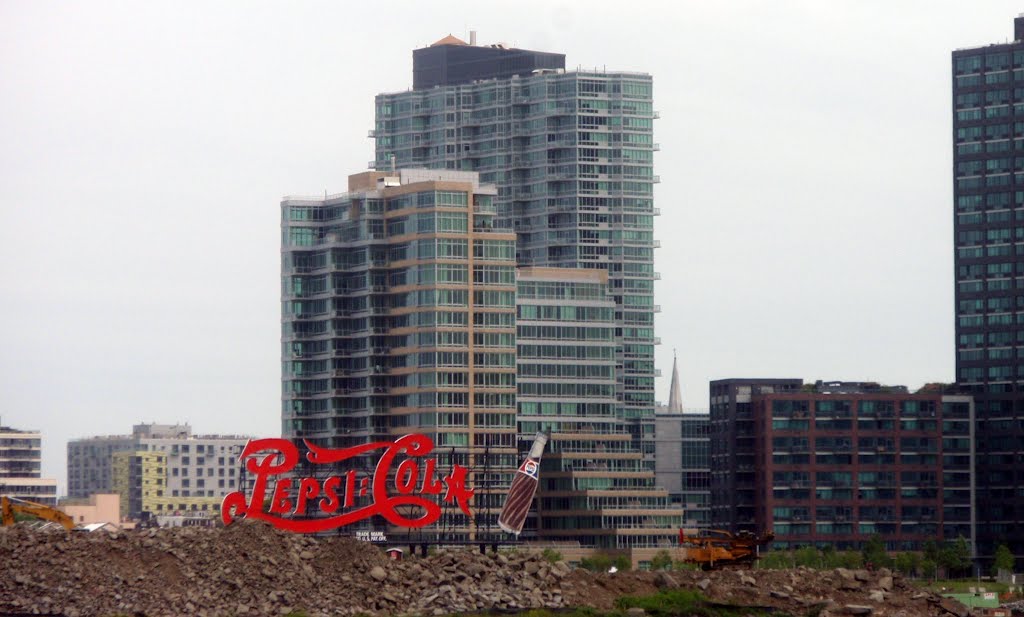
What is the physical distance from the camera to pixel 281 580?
15688 cm

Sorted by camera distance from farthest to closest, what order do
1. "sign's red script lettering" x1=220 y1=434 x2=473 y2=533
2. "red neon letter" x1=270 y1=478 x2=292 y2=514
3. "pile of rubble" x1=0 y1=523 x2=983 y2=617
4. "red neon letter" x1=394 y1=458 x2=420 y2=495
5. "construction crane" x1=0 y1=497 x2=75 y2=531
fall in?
"construction crane" x1=0 y1=497 x2=75 y2=531 → "red neon letter" x1=394 y1=458 x2=420 y2=495 → "red neon letter" x1=270 y1=478 x2=292 y2=514 → "sign's red script lettering" x1=220 y1=434 x2=473 y2=533 → "pile of rubble" x1=0 y1=523 x2=983 y2=617

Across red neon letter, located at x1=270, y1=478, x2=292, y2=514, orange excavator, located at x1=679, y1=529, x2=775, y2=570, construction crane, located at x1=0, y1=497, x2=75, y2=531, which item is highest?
red neon letter, located at x1=270, y1=478, x2=292, y2=514

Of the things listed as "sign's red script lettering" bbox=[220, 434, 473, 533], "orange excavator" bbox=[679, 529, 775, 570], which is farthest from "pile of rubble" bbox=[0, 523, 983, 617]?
"orange excavator" bbox=[679, 529, 775, 570]

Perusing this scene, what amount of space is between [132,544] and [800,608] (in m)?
50.1

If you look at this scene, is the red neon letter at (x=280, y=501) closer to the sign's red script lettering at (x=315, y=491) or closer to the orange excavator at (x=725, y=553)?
the sign's red script lettering at (x=315, y=491)

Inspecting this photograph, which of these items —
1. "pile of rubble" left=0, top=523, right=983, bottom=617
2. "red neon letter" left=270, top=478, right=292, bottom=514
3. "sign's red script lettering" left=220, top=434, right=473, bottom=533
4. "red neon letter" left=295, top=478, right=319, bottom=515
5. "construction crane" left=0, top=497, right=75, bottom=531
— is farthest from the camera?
"construction crane" left=0, top=497, right=75, bottom=531

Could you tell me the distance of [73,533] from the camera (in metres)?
162

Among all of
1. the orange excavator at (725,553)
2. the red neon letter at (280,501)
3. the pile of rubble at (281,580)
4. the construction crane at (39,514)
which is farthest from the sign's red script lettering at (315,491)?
the orange excavator at (725,553)

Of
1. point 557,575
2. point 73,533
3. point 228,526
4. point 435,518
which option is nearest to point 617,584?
point 557,575

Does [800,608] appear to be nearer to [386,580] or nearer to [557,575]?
[557,575]

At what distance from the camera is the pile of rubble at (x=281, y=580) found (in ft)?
502

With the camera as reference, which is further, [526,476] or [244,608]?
[526,476]

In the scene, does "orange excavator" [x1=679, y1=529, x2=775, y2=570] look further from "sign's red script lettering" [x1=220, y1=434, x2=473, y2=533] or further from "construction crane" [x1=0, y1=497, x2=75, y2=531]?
"construction crane" [x1=0, y1=497, x2=75, y2=531]

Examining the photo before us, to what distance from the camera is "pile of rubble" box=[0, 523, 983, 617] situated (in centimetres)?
15300
